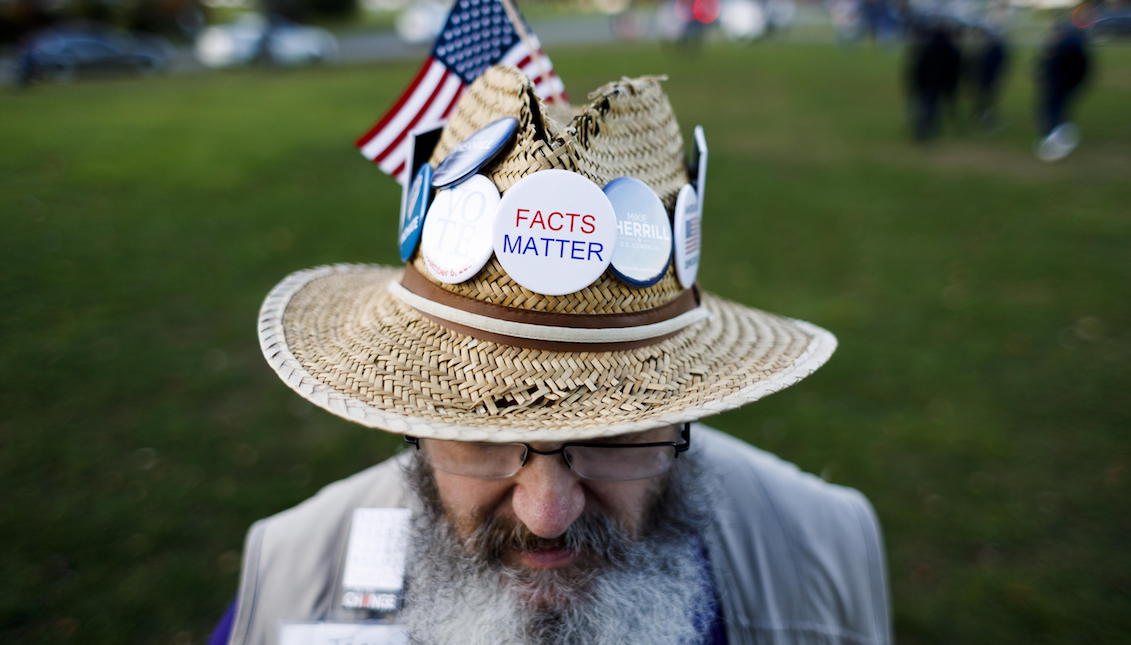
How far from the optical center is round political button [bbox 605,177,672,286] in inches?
60.4

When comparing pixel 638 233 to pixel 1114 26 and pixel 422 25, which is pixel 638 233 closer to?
pixel 422 25

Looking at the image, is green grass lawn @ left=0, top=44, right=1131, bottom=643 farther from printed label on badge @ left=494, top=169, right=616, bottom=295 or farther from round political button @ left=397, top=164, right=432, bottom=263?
printed label on badge @ left=494, top=169, right=616, bottom=295

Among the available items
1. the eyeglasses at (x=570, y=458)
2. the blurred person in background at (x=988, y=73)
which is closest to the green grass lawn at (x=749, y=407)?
the blurred person in background at (x=988, y=73)

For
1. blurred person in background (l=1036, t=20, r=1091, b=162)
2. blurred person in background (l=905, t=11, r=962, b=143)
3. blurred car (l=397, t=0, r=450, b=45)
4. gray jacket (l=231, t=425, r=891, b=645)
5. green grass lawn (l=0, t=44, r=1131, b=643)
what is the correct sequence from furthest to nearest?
1. blurred car (l=397, t=0, r=450, b=45)
2. blurred person in background (l=905, t=11, r=962, b=143)
3. blurred person in background (l=1036, t=20, r=1091, b=162)
4. green grass lawn (l=0, t=44, r=1131, b=643)
5. gray jacket (l=231, t=425, r=891, b=645)

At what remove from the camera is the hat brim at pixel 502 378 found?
57.5 inches

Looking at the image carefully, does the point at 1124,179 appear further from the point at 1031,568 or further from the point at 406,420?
the point at 406,420

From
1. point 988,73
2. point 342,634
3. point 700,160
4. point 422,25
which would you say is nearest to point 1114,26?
point 988,73

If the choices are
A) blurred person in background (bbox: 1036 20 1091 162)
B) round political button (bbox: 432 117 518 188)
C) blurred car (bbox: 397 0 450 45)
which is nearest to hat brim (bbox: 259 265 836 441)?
round political button (bbox: 432 117 518 188)

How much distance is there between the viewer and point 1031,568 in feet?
13.5

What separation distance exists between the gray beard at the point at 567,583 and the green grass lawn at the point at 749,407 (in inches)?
98.6

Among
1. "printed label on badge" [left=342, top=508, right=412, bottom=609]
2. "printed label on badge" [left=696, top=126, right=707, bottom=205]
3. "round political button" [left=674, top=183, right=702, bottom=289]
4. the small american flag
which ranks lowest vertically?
"printed label on badge" [left=342, top=508, right=412, bottom=609]

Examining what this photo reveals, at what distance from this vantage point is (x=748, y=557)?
92.6 inches

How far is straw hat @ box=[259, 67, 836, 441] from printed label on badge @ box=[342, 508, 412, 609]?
70cm

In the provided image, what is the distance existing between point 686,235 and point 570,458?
57cm
